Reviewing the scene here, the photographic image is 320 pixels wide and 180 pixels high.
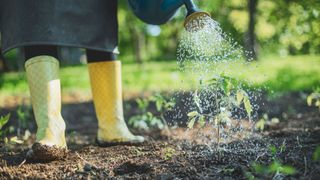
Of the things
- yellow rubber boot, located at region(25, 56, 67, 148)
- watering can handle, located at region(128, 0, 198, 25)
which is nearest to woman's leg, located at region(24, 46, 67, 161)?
yellow rubber boot, located at region(25, 56, 67, 148)

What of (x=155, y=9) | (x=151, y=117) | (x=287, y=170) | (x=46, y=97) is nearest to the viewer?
(x=287, y=170)

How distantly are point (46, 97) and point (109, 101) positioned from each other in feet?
1.77

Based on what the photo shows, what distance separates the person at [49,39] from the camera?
2.60 meters

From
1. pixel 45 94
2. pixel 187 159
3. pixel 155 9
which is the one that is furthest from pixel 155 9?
pixel 187 159

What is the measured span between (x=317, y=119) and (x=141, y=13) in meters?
1.61

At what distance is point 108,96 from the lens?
3074 mm

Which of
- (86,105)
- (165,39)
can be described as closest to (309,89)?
(86,105)

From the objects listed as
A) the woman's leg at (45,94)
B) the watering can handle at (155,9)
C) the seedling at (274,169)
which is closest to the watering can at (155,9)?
the watering can handle at (155,9)

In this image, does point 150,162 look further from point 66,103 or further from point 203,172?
point 66,103

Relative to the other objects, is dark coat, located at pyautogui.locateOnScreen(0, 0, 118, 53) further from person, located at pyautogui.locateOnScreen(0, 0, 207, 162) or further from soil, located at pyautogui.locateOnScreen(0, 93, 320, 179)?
soil, located at pyautogui.locateOnScreen(0, 93, 320, 179)

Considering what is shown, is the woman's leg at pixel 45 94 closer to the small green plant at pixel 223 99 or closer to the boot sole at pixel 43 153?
the boot sole at pixel 43 153

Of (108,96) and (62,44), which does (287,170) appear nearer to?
(62,44)

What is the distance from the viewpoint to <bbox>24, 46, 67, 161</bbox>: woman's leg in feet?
8.45

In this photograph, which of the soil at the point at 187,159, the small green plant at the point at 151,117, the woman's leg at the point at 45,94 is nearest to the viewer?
the soil at the point at 187,159
